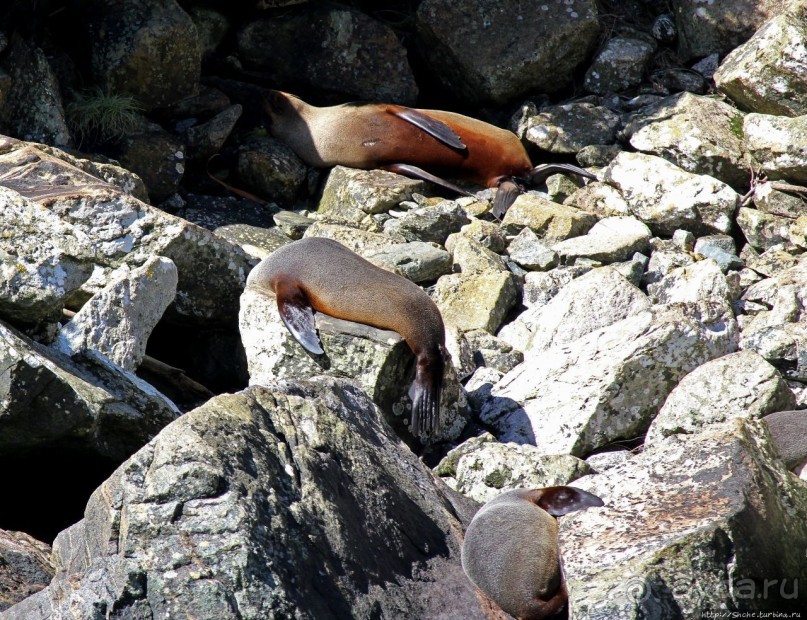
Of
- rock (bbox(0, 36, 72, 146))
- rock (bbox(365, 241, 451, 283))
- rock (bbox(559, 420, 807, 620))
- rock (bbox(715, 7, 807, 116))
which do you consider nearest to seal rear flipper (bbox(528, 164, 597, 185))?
rock (bbox(715, 7, 807, 116))

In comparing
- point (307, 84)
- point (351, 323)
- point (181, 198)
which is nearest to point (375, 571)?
point (351, 323)

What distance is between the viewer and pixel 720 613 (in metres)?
3.19

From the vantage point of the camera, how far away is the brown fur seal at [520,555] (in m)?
3.63

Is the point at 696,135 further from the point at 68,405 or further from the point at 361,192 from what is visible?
the point at 68,405

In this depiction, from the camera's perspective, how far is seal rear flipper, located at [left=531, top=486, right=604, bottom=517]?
394 centimetres

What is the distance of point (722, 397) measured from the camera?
5117 millimetres

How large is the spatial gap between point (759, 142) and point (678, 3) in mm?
2028

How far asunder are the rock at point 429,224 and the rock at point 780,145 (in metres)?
2.37

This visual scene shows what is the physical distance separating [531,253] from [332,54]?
319 cm

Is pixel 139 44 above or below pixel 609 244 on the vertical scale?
above

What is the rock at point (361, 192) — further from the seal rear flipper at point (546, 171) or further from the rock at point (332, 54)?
the rock at point (332, 54)

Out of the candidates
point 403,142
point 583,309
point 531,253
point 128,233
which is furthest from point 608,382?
point 403,142

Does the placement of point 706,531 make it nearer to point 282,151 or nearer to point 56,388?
point 56,388

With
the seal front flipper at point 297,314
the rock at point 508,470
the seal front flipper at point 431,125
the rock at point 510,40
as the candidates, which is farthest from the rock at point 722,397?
the rock at point 510,40
